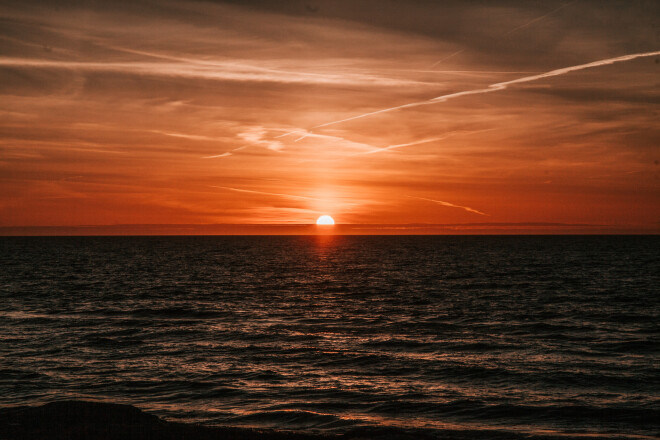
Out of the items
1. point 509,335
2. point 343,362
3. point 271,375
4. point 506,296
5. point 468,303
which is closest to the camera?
point 271,375

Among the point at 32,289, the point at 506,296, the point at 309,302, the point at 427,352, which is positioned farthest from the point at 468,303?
the point at 32,289

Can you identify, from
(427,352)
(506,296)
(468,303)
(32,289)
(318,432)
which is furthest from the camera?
(32,289)

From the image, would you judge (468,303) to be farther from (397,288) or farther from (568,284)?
(568,284)

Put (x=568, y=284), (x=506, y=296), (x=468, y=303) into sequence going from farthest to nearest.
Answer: (x=568, y=284)
(x=506, y=296)
(x=468, y=303)

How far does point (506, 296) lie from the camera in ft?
A: 164

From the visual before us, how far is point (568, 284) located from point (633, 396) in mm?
45782

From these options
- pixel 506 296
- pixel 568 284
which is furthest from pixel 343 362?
pixel 568 284

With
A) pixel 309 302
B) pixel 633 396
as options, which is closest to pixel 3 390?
pixel 633 396

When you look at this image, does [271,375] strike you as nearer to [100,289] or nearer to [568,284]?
[100,289]

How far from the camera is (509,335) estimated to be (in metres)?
30.1

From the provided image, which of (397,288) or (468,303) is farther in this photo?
(397,288)

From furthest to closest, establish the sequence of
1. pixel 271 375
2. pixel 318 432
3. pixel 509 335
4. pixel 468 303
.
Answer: pixel 468 303 → pixel 509 335 → pixel 271 375 → pixel 318 432

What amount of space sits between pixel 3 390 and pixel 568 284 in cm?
5532

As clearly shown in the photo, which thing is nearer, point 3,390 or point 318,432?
point 318,432
